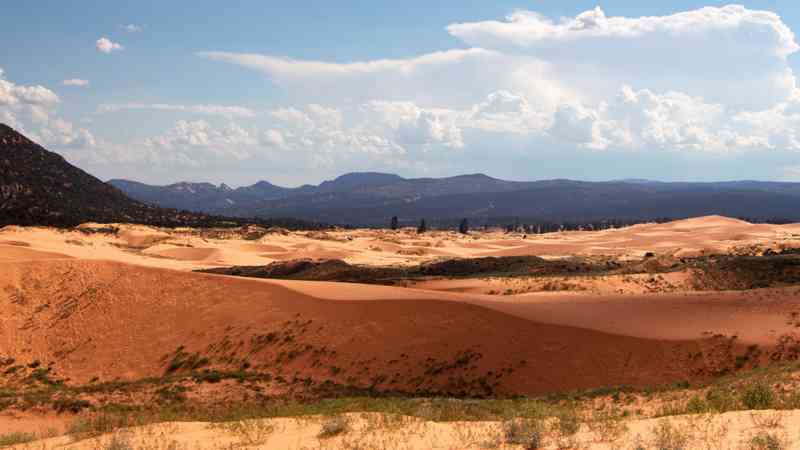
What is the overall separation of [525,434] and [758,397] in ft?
16.8

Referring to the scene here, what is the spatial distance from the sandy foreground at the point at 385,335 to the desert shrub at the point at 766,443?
0.40 m

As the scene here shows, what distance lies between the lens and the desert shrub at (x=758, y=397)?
36.0 ft

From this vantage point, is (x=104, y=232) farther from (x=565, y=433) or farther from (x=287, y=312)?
(x=565, y=433)

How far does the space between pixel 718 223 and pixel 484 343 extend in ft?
307

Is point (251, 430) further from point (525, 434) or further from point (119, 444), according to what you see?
point (525, 434)

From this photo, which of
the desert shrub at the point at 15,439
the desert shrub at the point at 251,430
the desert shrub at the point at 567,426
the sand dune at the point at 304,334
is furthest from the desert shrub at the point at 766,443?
the desert shrub at the point at 15,439

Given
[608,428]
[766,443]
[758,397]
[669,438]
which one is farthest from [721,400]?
[766,443]

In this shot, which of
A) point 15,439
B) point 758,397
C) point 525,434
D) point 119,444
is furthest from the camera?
point 758,397

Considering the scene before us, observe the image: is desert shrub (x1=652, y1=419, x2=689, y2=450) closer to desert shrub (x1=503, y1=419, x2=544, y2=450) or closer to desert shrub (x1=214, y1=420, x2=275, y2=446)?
desert shrub (x1=503, y1=419, x2=544, y2=450)

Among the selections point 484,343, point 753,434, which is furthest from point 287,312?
point 753,434

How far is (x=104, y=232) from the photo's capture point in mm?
72312

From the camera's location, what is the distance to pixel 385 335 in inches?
842

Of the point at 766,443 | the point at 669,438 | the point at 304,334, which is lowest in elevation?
the point at 304,334

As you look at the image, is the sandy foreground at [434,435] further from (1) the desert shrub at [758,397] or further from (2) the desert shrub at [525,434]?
(1) the desert shrub at [758,397]
